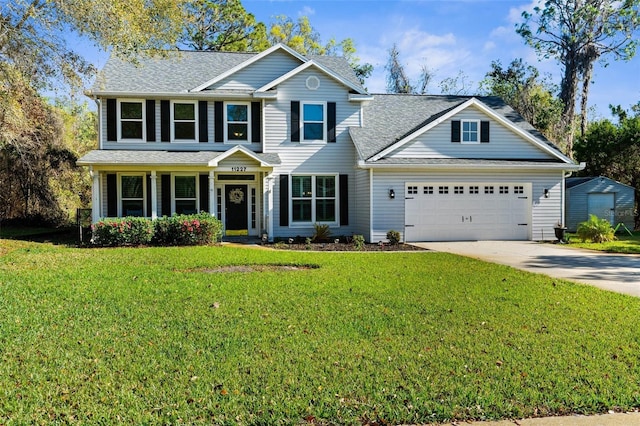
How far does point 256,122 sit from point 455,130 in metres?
7.22

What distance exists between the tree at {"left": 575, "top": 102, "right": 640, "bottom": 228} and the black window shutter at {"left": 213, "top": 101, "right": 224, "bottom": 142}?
19.0m

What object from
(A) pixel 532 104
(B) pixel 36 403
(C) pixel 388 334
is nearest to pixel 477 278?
(C) pixel 388 334

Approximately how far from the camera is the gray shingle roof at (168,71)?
1739 centimetres

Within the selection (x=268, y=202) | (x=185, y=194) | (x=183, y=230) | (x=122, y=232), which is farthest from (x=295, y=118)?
(x=122, y=232)

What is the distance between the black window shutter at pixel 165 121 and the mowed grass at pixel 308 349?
367 inches

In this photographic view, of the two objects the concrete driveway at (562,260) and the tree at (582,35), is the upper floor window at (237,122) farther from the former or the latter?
the tree at (582,35)

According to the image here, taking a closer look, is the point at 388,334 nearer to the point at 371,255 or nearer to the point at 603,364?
the point at 603,364

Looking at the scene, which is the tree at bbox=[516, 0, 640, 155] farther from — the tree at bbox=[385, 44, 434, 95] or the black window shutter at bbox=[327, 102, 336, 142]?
the black window shutter at bbox=[327, 102, 336, 142]

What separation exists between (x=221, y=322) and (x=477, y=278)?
17.1ft

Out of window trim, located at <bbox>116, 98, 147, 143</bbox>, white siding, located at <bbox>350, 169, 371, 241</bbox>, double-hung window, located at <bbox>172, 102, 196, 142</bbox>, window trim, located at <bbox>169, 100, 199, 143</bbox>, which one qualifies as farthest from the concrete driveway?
window trim, located at <bbox>116, 98, 147, 143</bbox>

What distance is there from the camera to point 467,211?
1756cm

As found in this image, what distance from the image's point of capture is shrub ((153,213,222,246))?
49.6ft

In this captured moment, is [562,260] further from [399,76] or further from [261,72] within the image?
[399,76]

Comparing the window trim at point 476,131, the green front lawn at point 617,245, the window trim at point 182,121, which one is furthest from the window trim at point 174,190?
the green front lawn at point 617,245
